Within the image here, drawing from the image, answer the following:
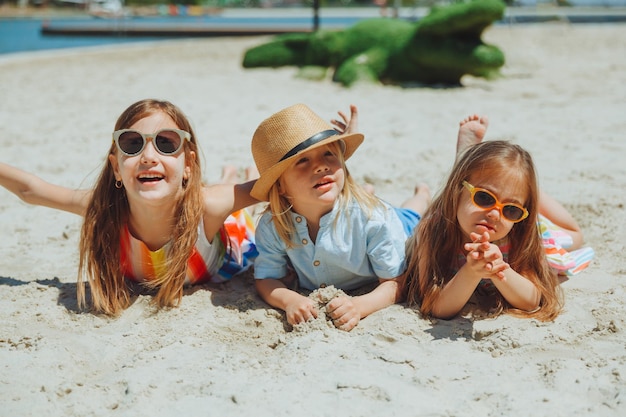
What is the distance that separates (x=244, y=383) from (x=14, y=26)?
28010mm

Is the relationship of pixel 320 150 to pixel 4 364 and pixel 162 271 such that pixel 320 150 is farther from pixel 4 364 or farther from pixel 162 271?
pixel 4 364

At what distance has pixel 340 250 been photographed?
2787 mm

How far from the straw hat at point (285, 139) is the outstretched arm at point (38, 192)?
0.85 m

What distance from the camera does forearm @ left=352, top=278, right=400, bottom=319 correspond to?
2682mm

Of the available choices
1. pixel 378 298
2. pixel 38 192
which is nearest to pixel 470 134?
pixel 378 298

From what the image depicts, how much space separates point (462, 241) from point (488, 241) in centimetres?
31

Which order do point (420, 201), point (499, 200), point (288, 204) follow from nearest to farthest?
point (499, 200) < point (288, 204) < point (420, 201)

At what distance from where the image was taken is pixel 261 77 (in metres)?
9.09

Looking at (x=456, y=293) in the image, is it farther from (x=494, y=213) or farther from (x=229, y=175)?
(x=229, y=175)

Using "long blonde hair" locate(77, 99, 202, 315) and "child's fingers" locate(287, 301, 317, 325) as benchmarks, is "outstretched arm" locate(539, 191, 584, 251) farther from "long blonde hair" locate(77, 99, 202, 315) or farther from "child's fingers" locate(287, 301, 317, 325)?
"long blonde hair" locate(77, 99, 202, 315)

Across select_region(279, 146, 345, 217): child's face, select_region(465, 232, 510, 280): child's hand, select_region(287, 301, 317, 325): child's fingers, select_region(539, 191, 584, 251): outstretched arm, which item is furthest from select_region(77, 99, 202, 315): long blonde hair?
select_region(539, 191, 584, 251): outstretched arm

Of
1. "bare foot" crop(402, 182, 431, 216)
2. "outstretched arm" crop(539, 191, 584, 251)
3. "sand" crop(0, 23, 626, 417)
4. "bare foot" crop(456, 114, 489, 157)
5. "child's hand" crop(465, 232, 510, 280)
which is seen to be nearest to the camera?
"sand" crop(0, 23, 626, 417)

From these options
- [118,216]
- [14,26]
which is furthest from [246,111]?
[14,26]

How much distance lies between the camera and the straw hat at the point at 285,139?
8.65ft
